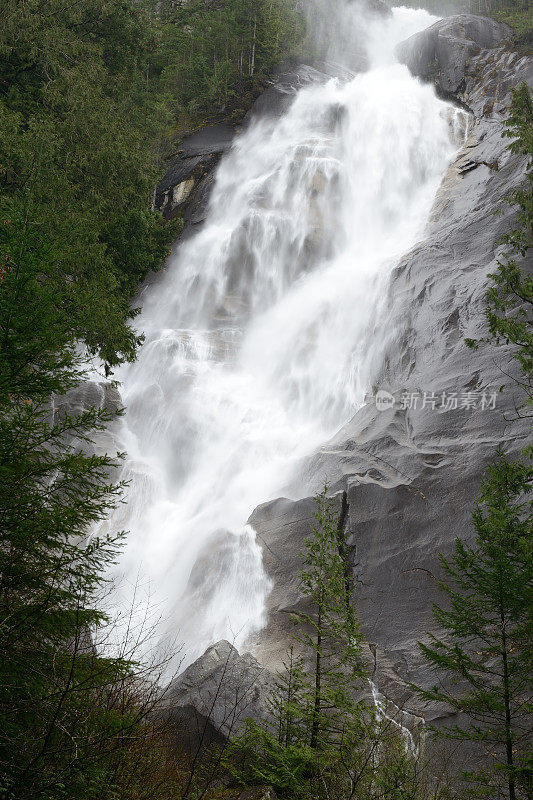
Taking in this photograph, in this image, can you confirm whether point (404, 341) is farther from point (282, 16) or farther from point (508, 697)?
point (282, 16)

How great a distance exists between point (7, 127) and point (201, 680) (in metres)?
16.0

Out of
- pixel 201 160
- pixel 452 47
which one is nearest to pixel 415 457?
pixel 201 160

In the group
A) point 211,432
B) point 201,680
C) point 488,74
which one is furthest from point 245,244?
point 201,680

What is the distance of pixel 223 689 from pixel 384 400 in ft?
24.6

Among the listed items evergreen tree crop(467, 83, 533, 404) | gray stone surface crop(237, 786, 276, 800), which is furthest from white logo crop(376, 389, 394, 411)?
gray stone surface crop(237, 786, 276, 800)

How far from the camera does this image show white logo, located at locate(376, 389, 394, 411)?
1317 centimetres

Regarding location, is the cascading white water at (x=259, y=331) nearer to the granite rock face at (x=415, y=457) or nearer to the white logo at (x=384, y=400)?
the granite rock face at (x=415, y=457)

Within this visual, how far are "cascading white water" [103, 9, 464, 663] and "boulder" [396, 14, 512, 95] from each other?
90 cm

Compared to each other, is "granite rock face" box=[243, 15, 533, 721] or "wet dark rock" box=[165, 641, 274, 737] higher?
"granite rock face" box=[243, 15, 533, 721]

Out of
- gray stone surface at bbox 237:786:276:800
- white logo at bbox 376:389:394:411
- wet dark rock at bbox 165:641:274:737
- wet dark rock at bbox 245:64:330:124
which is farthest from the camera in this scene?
wet dark rock at bbox 245:64:330:124

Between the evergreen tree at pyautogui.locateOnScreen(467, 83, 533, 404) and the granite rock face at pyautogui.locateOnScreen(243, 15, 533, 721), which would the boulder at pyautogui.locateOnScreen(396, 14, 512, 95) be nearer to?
the granite rock face at pyautogui.locateOnScreen(243, 15, 533, 721)

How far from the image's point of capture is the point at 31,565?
457 centimetres

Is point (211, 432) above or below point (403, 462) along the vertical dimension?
above

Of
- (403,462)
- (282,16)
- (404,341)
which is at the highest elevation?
(282,16)
